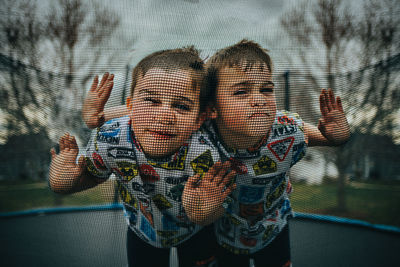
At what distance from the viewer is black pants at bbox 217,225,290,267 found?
0.65 meters

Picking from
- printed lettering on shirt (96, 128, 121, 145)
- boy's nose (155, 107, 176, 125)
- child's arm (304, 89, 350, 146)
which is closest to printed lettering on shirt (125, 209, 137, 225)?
printed lettering on shirt (96, 128, 121, 145)

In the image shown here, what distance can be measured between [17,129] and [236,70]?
784 mm

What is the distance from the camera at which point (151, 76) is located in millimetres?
496

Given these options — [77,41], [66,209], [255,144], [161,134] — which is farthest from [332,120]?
[66,209]

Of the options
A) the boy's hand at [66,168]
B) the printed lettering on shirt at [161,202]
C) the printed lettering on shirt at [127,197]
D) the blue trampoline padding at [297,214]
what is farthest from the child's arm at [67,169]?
the blue trampoline padding at [297,214]

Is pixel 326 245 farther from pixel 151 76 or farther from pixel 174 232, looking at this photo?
pixel 151 76

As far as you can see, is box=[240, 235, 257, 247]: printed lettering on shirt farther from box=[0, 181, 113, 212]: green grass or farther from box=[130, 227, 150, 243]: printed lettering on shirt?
box=[0, 181, 113, 212]: green grass

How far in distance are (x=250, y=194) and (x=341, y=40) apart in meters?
0.48

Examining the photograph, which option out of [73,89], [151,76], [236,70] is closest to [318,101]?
[236,70]

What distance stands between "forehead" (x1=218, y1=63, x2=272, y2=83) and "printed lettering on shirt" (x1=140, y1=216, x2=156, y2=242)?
432 mm

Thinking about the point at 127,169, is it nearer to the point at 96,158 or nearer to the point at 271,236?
the point at 96,158

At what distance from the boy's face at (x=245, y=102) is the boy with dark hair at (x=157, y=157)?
0.16 feet

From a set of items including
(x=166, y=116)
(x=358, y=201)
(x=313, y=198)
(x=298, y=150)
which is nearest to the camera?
(x=166, y=116)

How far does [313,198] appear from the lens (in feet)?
2.44
